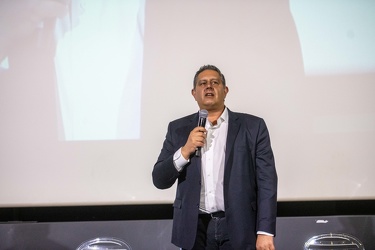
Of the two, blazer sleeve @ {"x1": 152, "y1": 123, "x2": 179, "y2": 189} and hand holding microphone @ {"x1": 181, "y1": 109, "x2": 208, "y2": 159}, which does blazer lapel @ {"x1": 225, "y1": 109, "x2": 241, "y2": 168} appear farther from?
blazer sleeve @ {"x1": 152, "y1": 123, "x2": 179, "y2": 189}

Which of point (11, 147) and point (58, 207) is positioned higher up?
point (11, 147)

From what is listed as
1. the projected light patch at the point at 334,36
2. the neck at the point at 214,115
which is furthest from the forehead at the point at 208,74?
the projected light patch at the point at 334,36

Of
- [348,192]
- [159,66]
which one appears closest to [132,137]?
[159,66]

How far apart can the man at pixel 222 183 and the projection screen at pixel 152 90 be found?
104cm

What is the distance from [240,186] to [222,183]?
0.09 meters

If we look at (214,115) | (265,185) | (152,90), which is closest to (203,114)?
(214,115)

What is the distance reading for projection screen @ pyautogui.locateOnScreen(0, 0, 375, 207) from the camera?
11.1 ft

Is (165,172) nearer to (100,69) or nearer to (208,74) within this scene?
(208,74)

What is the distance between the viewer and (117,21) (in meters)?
3.43

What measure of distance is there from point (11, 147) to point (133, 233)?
44.4 inches

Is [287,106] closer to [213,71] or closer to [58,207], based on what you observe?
[213,71]

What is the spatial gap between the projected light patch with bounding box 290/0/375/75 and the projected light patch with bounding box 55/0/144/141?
4.11ft

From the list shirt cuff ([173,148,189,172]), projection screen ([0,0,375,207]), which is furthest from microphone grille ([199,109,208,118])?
projection screen ([0,0,375,207])

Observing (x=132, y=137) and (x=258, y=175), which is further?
(x=132, y=137)
